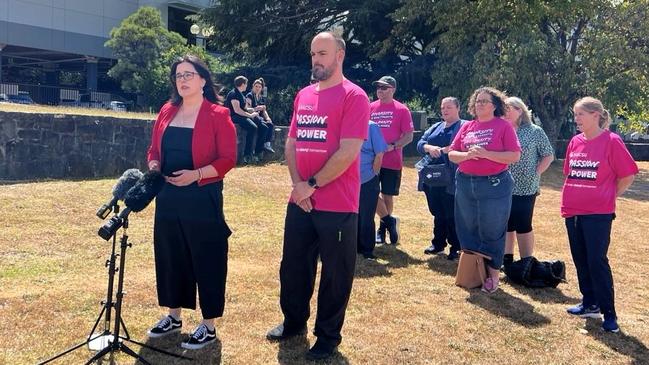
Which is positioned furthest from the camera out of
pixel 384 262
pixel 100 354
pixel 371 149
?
pixel 384 262

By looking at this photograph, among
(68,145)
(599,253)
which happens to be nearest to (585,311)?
(599,253)

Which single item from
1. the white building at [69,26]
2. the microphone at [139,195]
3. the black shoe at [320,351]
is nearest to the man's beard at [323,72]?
the microphone at [139,195]

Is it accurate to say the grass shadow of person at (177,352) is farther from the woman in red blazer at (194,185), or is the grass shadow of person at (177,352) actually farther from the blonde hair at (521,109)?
the blonde hair at (521,109)

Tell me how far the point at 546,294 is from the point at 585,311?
0.70 meters

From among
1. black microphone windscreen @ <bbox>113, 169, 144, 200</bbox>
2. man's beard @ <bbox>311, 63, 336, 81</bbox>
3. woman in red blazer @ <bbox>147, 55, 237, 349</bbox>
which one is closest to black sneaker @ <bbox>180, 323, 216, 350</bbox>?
woman in red blazer @ <bbox>147, 55, 237, 349</bbox>

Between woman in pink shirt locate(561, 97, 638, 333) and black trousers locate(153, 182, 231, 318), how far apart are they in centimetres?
280

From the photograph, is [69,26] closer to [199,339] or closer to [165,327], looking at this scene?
[165,327]

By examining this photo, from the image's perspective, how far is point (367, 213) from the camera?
6500mm

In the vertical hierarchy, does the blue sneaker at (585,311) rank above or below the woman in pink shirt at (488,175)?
below

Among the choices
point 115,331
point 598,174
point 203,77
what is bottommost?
point 115,331

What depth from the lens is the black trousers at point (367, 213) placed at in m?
6.43

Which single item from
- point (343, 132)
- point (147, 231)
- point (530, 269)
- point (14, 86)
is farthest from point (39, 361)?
point (14, 86)

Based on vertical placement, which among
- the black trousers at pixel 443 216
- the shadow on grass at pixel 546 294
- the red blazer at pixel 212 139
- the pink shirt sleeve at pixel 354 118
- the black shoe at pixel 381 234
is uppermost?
the pink shirt sleeve at pixel 354 118

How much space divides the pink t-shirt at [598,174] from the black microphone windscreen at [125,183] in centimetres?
→ 331
